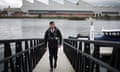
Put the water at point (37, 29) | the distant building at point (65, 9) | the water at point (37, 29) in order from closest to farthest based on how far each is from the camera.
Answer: the water at point (37, 29) < the water at point (37, 29) < the distant building at point (65, 9)

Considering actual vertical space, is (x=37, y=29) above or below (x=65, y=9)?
below

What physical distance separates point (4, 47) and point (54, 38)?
3145mm

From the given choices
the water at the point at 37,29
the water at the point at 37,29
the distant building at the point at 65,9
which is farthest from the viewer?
the distant building at the point at 65,9

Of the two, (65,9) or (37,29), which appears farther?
(65,9)

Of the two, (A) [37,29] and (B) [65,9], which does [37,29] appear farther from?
(B) [65,9]

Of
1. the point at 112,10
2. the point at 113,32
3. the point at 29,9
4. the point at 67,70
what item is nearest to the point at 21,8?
the point at 29,9

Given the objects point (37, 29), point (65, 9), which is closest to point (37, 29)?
point (37, 29)

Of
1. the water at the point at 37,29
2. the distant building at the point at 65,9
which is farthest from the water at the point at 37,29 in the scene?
the distant building at the point at 65,9

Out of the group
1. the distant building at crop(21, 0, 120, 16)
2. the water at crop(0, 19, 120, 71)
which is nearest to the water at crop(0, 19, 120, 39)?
the water at crop(0, 19, 120, 71)

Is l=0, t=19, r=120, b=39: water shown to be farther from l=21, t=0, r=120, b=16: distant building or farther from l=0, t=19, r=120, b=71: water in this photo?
l=21, t=0, r=120, b=16: distant building

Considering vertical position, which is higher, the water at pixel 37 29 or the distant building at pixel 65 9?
the distant building at pixel 65 9

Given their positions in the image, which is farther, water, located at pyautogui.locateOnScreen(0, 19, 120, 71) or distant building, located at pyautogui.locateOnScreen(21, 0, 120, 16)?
distant building, located at pyautogui.locateOnScreen(21, 0, 120, 16)

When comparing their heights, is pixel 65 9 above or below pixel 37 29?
above

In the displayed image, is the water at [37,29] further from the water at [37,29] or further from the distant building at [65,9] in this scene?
the distant building at [65,9]
